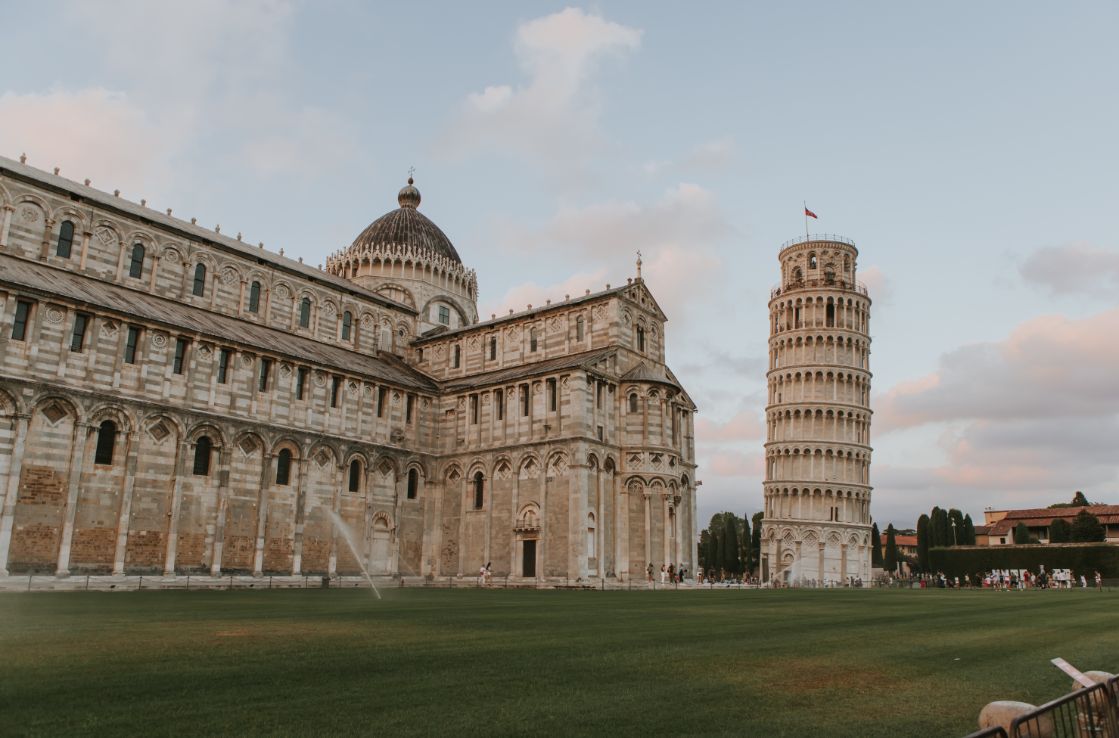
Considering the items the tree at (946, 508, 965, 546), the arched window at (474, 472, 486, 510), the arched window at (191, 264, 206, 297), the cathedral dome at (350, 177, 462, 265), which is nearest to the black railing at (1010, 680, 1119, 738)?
the arched window at (474, 472, 486, 510)

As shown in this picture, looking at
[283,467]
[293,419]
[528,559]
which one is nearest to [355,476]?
[283,467]

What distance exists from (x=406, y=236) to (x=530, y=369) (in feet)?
67.0

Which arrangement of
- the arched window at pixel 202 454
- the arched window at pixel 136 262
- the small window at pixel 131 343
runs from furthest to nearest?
1. the arched window at pixel 136 262
2. the arched window at pixel 202 454
3. the small window at pixel 131 343

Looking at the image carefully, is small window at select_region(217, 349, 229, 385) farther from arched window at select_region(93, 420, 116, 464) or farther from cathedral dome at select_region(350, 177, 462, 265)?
cathedral dome at select_region(350, 177, 462, 265)

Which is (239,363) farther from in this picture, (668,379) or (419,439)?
(668,379)

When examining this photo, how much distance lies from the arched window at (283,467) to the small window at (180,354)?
6.70 meters

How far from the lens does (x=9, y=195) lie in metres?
40.3

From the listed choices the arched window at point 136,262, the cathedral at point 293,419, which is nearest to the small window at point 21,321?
the cathedral at point 293,419

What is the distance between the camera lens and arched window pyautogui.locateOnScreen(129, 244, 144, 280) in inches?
1750

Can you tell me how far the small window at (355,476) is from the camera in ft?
154

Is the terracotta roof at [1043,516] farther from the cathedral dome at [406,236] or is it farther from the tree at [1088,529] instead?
the cathedral dome at [406,236]

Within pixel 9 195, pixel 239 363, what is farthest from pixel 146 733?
pixel 9 195

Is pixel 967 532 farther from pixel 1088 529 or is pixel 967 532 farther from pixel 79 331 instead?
pixel 79 331

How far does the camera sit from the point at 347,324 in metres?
55.2
